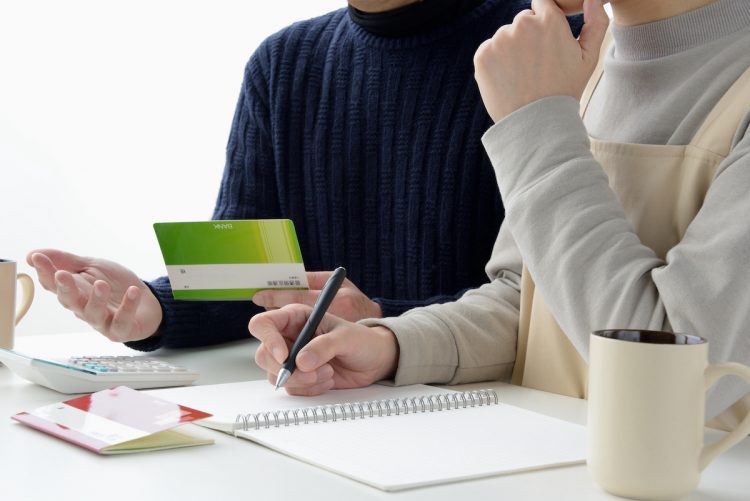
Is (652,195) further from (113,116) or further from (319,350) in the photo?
(113,116)

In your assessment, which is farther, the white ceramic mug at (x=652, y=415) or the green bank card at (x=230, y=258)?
the green bank card at (x=230, y=258)

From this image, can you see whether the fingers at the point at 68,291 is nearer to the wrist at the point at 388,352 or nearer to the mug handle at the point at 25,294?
the mug handle at the point at 25,294

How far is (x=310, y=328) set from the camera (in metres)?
1.05

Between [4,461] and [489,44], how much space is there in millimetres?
654

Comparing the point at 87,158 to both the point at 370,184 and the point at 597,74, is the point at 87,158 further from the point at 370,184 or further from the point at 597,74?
the point at 597,74

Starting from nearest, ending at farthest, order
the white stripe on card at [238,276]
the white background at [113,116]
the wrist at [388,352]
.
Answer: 1. the wrist at [388,352]
2. the white stripe on card at [238,276]
3. the white background at [113,116]

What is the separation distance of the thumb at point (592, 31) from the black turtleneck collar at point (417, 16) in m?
0.61

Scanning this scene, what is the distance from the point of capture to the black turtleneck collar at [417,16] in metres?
1.66

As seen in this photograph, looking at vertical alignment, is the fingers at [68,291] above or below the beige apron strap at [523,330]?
above

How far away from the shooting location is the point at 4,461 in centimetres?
78

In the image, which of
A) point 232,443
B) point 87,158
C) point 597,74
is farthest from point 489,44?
point 87,158

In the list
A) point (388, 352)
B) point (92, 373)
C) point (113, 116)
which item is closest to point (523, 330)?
point (388, 352)

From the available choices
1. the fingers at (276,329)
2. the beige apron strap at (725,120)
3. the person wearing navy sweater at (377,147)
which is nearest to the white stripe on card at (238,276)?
the fingers at (276,329)

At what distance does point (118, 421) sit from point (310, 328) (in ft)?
0.85
